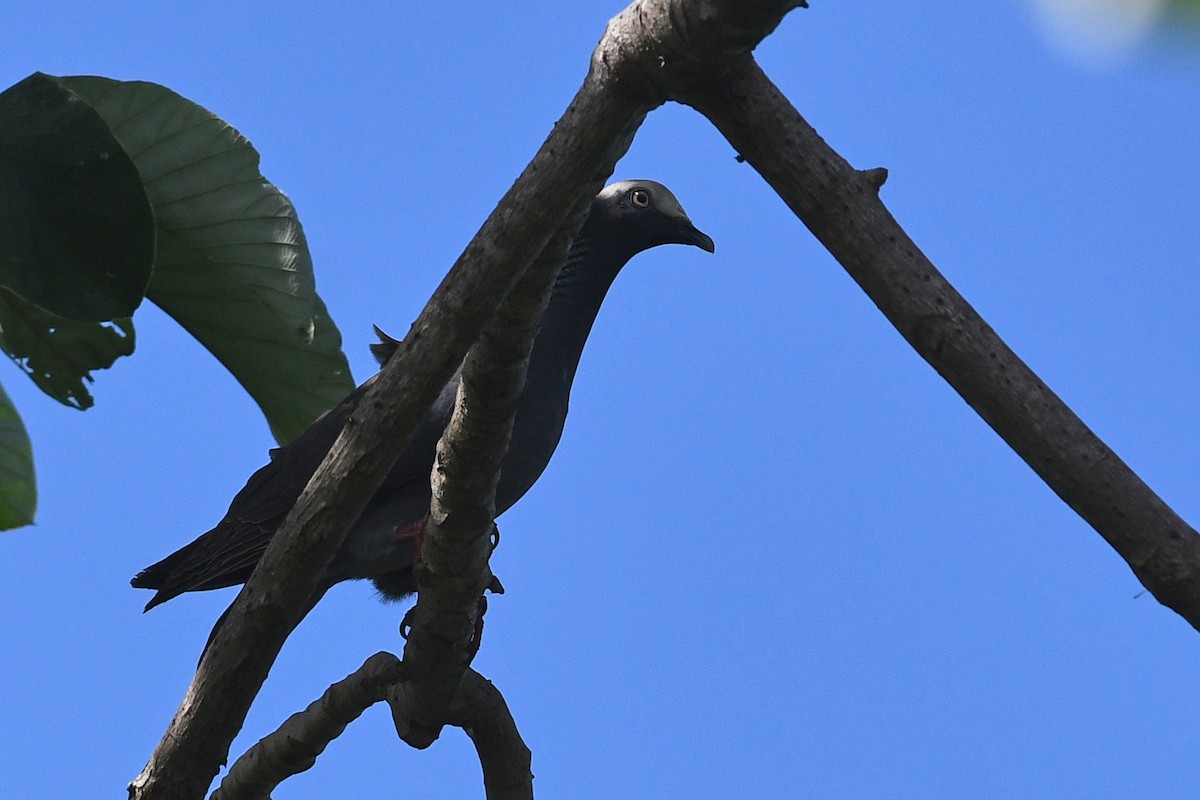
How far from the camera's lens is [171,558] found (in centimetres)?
312

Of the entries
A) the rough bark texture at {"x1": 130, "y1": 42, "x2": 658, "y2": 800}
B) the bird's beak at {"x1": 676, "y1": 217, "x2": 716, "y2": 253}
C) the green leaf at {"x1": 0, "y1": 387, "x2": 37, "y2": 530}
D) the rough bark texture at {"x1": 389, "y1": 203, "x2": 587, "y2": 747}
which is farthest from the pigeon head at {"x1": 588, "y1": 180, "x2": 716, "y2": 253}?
the green leaf at {"x1": 0, "y1": 387, "x2": 37, "y2": 530}

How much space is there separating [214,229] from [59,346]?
1.10 feet

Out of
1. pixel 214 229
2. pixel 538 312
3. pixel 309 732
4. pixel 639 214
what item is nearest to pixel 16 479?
pixel 214 229

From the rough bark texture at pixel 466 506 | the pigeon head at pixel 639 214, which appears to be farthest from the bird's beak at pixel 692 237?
the rough bark texture at pixel 466 506

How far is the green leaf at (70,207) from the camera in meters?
1.46

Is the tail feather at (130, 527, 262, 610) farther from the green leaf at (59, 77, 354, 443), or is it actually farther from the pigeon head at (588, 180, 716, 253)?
the pigeon head at (588, 180, 716, 253)

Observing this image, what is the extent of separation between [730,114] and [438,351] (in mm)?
505

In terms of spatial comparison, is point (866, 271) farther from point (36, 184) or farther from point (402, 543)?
point (402, 543)

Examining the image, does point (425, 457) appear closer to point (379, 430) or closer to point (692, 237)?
point (692, 237)

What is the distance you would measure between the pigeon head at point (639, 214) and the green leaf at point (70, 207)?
6.05ft

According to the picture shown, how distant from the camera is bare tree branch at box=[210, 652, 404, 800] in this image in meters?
2.64

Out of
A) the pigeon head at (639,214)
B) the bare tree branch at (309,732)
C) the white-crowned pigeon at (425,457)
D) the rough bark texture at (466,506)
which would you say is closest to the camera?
the rough bark texture at (466,506)

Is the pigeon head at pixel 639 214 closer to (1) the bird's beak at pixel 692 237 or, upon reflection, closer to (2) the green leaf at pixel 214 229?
(1) the bird's beak at pixel 692 237

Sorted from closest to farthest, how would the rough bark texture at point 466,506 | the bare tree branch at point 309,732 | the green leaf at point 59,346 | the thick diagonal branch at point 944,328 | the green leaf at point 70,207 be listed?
1. the thick diagonal branch at point 944,328
2. the green leaf at point 70,207
3. the rough bark texture at point 466,506
4. the green leaf at point 59,346
5. the bare tree branch at point 309,732
